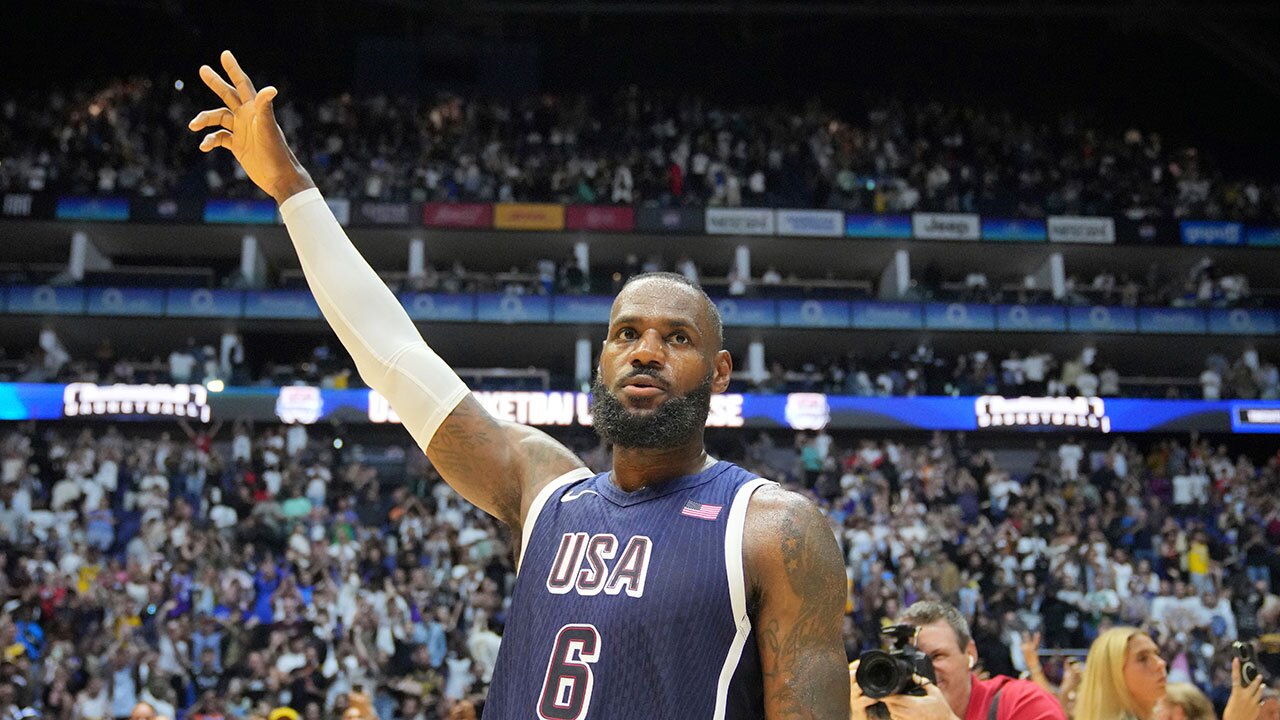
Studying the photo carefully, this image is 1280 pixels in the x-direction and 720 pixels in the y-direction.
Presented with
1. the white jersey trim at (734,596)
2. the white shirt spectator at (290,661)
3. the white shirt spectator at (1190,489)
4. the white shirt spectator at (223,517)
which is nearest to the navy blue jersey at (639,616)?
the white jersey trim at (734,596)

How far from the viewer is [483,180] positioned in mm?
29406

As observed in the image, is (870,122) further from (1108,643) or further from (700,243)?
(1108,643)

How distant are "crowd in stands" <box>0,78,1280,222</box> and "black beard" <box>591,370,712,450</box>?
88.5ft

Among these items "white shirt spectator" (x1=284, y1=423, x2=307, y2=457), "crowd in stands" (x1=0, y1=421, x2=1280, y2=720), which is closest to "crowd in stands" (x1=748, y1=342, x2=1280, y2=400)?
"crowd in stands" (x1=0, y1=421, x2=1280, y2=720)

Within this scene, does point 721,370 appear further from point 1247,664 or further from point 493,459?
point 1247,664

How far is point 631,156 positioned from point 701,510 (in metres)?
28.7

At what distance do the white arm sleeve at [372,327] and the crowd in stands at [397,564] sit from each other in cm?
1018

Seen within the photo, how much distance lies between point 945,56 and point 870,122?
4.30 meters

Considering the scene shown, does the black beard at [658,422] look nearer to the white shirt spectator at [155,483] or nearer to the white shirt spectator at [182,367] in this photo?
the white shirt spectator at [155,483]

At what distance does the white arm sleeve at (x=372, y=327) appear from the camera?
8.77 feet

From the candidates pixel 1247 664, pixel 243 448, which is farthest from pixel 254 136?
pixel 243 448

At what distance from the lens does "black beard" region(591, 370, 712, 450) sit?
2.40m

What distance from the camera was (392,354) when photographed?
2695mm

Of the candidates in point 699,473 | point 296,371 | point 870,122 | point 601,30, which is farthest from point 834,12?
point 699,473
